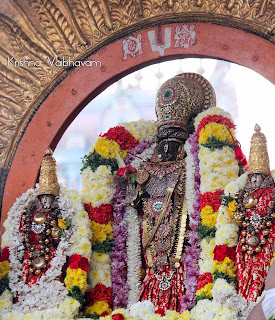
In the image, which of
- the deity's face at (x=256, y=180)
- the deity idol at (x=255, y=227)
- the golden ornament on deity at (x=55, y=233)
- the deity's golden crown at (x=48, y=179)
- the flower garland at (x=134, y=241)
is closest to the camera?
the deity idol at (x=255, y=227)

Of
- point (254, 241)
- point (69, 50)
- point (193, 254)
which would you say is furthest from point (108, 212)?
point (69, 50)

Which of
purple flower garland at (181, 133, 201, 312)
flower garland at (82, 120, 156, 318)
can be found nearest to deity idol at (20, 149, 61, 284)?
flower garland at (82, 120, 156, 318)

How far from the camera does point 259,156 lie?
707 cm

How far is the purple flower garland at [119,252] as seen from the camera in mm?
7660

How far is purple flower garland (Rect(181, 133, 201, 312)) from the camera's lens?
282 inches

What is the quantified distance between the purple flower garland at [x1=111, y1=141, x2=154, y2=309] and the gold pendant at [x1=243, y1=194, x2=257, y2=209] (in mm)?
1656

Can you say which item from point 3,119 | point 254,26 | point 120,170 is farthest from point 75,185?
point 254,26

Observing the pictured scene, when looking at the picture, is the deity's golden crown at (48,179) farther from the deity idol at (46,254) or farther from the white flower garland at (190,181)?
the white flower garland at (190,181)

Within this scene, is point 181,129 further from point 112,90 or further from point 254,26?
point 112,90

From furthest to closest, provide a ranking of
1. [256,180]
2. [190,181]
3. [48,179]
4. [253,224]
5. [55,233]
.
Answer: [48,179]
[190,181]
[55,233]
[256,180]
[253,224]

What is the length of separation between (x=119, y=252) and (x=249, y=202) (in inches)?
69.2

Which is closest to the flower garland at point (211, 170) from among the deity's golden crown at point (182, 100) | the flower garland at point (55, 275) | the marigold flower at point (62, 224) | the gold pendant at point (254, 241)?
the deity's golden crown at point (182, 100)

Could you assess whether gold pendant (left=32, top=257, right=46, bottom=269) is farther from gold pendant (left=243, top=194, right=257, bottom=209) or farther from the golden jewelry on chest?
gold pendant (left=243, top=194, right=257, bottom=209)

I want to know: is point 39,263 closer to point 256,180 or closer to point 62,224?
point 62,224
